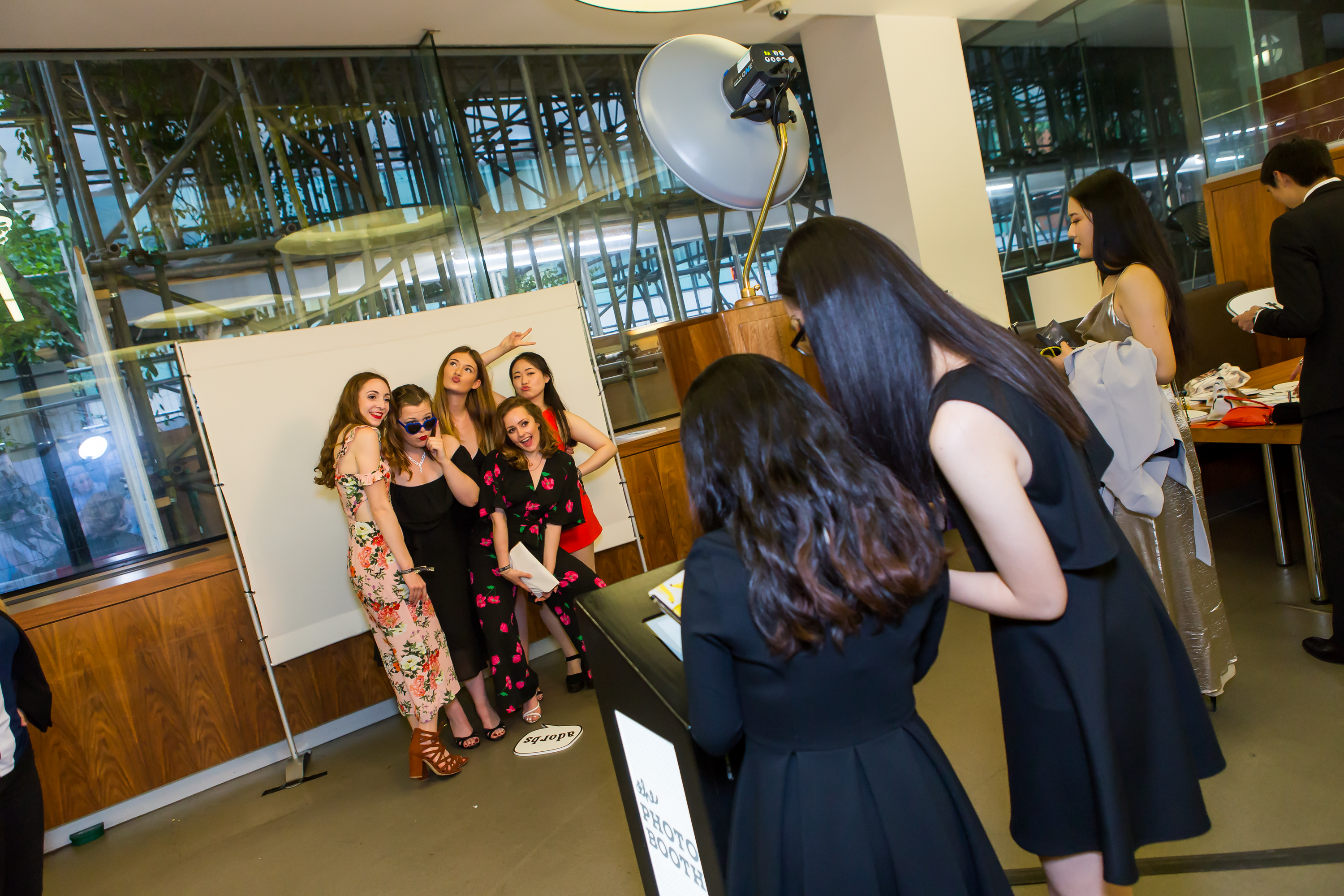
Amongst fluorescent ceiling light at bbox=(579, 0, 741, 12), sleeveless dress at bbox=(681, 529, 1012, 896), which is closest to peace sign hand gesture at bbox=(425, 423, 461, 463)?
fluorescent ceiling light at bbox=(579, 0, 741, 12)

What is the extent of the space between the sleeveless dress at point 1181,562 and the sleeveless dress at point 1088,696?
43.0 inches

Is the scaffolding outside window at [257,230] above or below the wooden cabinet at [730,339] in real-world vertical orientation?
above

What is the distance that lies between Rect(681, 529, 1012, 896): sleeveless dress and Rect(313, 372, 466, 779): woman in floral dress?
2.28 metres

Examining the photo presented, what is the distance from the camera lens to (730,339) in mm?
3041

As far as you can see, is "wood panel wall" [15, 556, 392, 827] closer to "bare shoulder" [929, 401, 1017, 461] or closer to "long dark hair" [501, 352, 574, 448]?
"long dark hair" [501, 352, 574, 448]

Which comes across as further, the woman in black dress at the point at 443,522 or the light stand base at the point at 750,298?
the woman in black dress at the point at 443,522

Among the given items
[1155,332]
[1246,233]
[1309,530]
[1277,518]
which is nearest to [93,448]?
[1155,332]

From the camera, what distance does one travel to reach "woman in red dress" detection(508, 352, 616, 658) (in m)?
3.72

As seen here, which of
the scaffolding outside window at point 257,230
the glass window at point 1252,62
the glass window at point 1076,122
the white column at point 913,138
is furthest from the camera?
the glass window at point 1076,122

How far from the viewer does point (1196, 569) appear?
2.39 m

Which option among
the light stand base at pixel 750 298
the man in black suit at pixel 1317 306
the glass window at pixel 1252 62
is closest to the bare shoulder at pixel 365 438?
the light stand base at pixel 750 298

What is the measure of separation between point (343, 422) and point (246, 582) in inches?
32.9

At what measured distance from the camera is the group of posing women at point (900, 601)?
3.53ft

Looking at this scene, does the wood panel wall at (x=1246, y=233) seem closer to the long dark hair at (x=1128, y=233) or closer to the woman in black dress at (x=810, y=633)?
the long dark hair at (x=1128, y=233)
